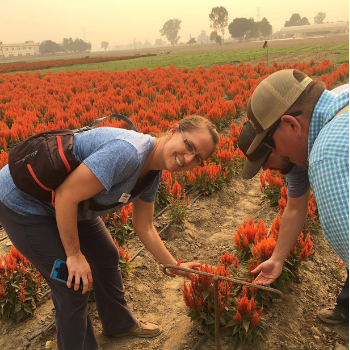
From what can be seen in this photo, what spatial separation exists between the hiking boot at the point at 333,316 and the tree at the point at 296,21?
671 feet

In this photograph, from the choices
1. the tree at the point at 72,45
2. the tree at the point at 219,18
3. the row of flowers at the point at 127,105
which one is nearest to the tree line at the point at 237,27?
the tree at the point at 219,18

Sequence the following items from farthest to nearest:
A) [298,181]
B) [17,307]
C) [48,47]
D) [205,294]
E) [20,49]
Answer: [20,49], [48,47], [17,307], [205,294], [298,181]

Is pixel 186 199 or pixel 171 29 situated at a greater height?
pixel 171 29

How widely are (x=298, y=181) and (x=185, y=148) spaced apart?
901 mm

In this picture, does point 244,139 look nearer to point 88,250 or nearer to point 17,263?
point 88,250

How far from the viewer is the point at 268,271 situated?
2.70 metres

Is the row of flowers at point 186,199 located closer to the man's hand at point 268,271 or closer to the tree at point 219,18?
the man's hand at point 268,271

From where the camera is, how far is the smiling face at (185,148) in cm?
209

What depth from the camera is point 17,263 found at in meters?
3.48

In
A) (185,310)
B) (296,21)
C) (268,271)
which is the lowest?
(185,310)

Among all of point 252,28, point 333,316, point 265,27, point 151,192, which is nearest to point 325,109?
point 151,192

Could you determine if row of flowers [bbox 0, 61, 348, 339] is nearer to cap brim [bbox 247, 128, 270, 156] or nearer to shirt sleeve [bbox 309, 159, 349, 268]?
cap brim [bbox 247, 128, 270, 156]

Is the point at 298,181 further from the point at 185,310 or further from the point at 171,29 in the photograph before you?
the point at 171,29

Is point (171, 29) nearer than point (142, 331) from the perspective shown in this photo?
No
